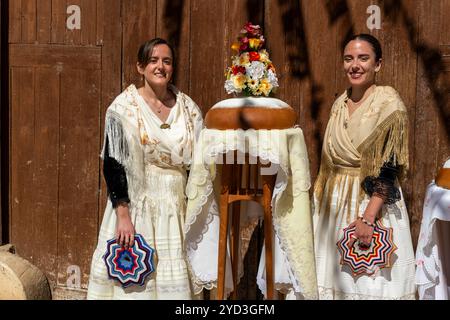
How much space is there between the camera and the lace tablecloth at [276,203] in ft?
11.3

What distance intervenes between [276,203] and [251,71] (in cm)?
74

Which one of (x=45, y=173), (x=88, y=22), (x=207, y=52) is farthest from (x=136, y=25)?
(x=45, y=173)

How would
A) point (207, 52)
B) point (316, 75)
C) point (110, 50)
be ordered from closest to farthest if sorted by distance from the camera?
1. point (316, 75)
2. point (207, 52)
3. point (110, 50)

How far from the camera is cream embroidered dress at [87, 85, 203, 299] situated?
3.82 meters

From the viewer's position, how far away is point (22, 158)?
504 cm

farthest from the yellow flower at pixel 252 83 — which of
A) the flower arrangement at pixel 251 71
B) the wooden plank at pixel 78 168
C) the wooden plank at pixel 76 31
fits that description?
the wooden plank at pixel 76 31

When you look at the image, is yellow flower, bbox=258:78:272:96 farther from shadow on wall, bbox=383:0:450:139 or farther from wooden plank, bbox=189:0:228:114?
shadow on wall, bbox=383:0:450:139

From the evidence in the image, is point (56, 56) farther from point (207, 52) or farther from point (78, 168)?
point (207, 52)

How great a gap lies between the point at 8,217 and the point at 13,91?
98cm

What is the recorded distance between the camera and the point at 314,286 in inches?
141

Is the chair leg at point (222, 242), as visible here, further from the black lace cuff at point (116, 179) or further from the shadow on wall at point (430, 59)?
the shadow on wall at point (430, 59)

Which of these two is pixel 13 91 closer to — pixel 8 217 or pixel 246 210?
pixel 8 217

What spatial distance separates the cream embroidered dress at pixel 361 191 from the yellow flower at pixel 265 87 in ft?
1.76
